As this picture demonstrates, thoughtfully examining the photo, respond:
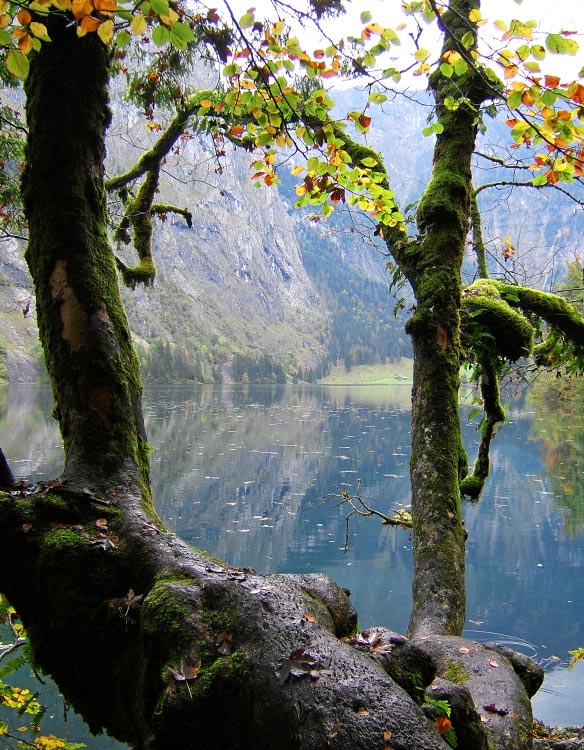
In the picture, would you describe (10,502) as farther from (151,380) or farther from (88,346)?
(151,380)

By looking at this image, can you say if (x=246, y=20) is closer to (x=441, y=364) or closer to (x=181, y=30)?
(x=181, y=30)

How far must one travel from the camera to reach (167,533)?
2.19 metres

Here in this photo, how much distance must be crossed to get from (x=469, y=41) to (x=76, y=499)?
2374 millimetres

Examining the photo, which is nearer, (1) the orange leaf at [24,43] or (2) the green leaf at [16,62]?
(2) the green leaf at [16,62]

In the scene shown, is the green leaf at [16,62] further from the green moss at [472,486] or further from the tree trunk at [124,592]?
the green moss at [472,486]

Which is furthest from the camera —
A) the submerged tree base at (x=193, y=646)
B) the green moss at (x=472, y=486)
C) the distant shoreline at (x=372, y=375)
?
the distant shoreline at (x=372, y=375)

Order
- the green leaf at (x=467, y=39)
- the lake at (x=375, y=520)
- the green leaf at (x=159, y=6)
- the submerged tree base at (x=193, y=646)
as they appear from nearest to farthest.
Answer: the submerged tree base at (x=193, y=646), the green leaf at (x=159, y=6), the green leaf at (x=467, y=39), the lake at (x=375, y=520)

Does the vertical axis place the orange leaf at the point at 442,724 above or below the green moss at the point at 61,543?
below

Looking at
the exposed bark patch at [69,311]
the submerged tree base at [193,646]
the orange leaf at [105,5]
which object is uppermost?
the orange leaf at [105,5]

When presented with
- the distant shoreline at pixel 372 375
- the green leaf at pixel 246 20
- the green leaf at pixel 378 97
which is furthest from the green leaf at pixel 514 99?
the distant shoreline at pixel 372 375

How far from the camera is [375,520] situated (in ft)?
97.4

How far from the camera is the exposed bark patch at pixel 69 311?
2.40 meters

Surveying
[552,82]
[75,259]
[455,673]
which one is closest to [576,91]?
[552,82]

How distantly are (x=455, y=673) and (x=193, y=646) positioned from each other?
1.28 meters
